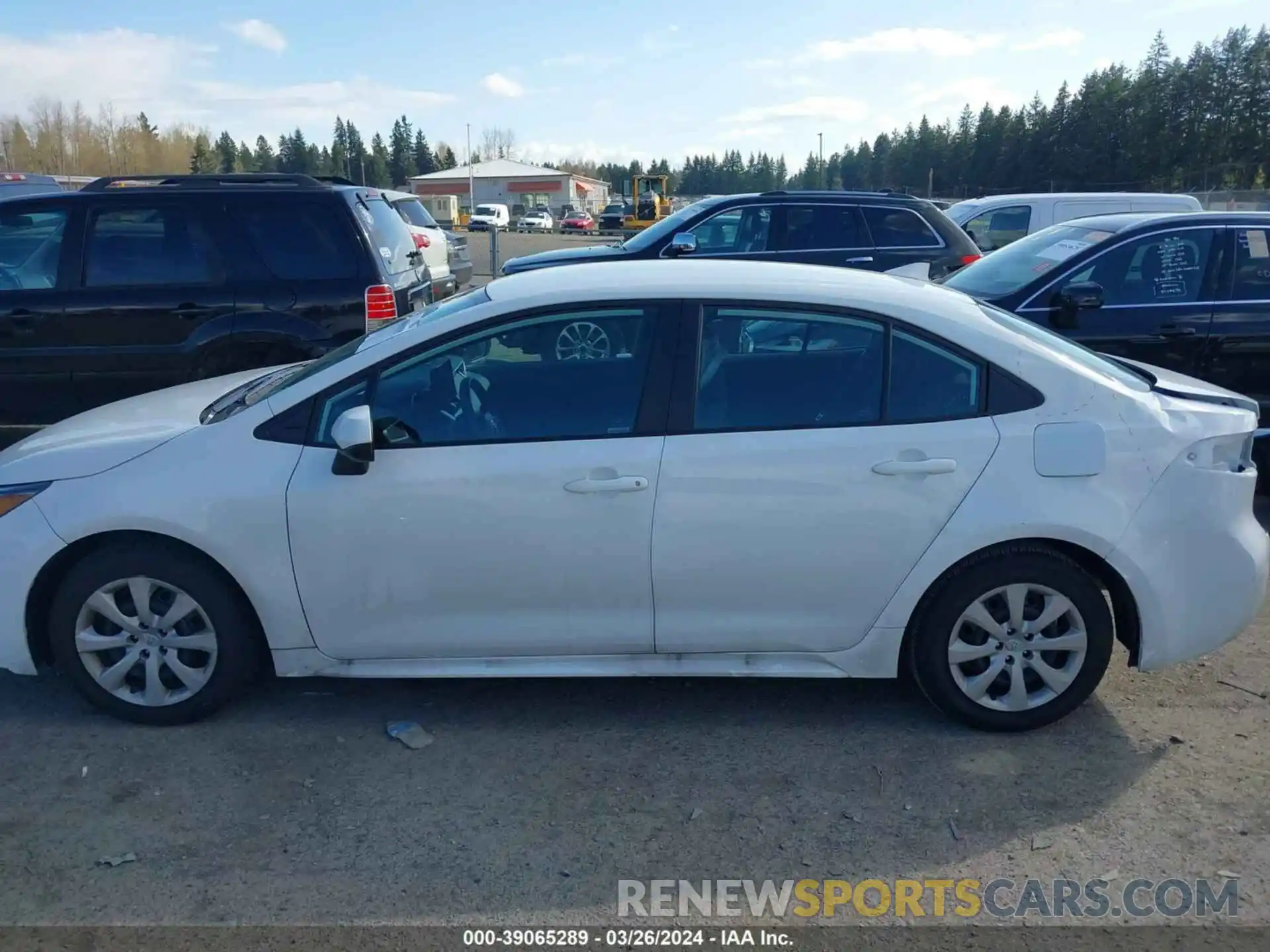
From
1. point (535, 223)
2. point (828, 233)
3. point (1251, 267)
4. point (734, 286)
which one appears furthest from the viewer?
point (535, 223)

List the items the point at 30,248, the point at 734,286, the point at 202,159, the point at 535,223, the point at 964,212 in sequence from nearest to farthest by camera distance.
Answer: the point at 734,286 → the point at 30,248 → the point at 964,212 → the point at 535,223 → the point at 202,159

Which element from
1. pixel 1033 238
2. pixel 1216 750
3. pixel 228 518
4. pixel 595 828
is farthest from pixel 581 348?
pixel 1033 238

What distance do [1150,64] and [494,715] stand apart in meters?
75.6

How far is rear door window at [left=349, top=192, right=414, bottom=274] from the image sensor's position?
7.15 m

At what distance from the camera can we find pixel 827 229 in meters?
10.4

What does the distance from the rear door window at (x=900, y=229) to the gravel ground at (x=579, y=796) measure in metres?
6.79

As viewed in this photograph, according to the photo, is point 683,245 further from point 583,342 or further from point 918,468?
point 918,468

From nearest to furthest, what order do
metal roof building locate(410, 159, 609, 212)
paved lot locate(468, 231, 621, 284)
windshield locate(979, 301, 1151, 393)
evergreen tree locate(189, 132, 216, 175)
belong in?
windshield locate(979, 301, 1151, 393) → paved lot locate(468, 231, 621, 284) → evergreen tree locate(189, 132, 216, 175) → metal roof building locate(410, 159, 609, 212)

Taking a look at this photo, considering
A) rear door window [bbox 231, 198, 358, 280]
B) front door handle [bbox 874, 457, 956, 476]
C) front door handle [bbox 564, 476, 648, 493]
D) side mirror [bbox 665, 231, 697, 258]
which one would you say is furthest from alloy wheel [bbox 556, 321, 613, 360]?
side mirror [bbox 665, 231, 697, 258]

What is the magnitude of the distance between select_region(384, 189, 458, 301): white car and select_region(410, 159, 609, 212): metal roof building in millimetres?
77124

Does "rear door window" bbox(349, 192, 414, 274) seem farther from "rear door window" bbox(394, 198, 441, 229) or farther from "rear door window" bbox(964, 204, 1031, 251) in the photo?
"rear door window" bbox(394, 198, 441, 229)

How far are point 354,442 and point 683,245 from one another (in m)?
7.16

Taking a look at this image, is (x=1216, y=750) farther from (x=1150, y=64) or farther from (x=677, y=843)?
(x=1150, y=64)

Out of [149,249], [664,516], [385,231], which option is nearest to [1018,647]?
[664,516]
